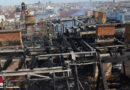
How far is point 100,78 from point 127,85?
294 cm

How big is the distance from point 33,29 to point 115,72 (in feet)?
34.4

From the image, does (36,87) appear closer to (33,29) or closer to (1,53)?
(1,53)

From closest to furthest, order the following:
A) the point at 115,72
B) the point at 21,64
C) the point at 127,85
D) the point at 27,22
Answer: the point at 21,64 < the point at 127,85 < the point at 115,72 < the point at 27,22

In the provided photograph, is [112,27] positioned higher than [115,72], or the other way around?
[112,27]

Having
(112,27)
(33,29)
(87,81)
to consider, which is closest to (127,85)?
(87,81)

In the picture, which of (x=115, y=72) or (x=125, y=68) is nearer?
(x=125, y=68)

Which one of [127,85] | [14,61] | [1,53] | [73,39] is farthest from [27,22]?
[127,85]

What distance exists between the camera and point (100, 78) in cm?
642

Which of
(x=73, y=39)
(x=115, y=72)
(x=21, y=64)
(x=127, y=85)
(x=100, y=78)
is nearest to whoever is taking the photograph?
(x=100, y=78)

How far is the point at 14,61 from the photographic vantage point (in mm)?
7609

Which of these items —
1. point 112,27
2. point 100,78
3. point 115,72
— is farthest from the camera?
point 112,27

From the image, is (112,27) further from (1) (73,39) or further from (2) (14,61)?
(2) (14,61)

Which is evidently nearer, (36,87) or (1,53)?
(36,87)

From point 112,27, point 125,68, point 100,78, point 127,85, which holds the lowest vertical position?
point 127,85
